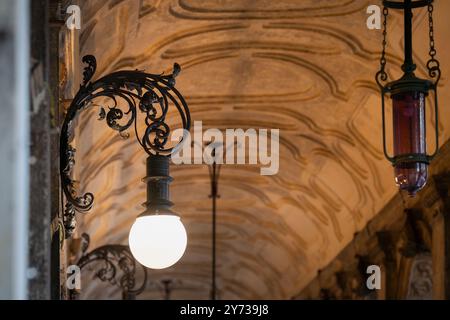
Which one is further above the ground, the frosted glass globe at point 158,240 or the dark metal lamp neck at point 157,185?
the dark metal lamp neck at point 157,185

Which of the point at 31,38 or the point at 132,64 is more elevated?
the point at 132,64

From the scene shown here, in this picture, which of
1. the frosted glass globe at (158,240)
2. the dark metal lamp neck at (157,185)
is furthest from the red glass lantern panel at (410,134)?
the frosted glass globe at (158,240)

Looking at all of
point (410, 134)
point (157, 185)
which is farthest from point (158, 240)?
point (410, 134)

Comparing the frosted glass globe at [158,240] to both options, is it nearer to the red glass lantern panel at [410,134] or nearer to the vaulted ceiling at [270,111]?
the red glass lantern panel at [410,134]

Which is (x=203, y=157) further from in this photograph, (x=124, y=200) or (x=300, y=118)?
(x=300, y=118)

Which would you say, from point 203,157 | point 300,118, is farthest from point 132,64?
point 203,157

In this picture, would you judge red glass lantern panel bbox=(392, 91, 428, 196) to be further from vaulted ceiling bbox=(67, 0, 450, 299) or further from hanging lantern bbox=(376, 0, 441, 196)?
vaulted ceiling bbox=(67, 0, 450, 299)

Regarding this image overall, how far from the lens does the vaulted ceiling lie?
13695mm

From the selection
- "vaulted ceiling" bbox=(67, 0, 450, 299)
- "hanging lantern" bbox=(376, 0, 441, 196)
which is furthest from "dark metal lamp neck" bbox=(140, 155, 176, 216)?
"vaulted ceiling" bbox=(67, 0, 450, 299)

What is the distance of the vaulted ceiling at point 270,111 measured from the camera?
1370cm

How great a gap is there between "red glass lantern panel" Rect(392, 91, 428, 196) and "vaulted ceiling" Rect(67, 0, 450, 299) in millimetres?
3881

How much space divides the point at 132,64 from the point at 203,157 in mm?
5908

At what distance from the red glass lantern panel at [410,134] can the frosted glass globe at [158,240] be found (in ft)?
6.91

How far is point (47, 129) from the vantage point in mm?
5602
